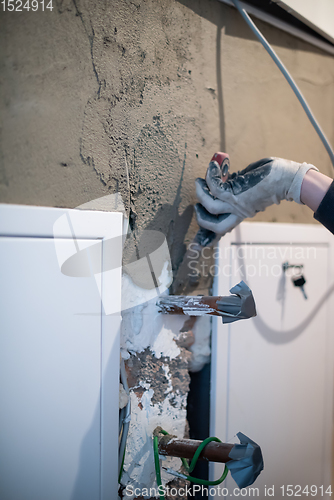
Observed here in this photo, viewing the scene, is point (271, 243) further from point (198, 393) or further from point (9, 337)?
point (9, 337)

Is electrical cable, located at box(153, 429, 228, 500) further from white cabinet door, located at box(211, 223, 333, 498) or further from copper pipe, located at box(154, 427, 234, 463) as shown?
white cabinet door, located at box(211, 223, 333, 498)

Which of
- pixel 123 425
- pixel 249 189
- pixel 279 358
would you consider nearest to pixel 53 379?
pixel 123 425

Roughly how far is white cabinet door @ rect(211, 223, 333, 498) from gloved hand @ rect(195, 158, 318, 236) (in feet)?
0.52

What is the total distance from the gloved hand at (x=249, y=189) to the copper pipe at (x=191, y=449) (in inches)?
18.8

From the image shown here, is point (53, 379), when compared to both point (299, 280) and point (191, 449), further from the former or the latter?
point (299, 280)

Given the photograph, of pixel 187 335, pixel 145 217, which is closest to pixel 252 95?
pixel 145 217

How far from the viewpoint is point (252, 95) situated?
101cm

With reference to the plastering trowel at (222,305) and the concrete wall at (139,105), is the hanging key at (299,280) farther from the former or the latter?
the plastering trowel at (222,305)

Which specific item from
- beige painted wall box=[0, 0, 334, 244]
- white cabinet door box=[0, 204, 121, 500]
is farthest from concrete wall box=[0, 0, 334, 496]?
white cabinet door box=[0, 204, 121, 500]

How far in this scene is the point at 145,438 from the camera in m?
0.79

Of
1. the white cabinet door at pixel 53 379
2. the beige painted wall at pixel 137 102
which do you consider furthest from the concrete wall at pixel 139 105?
the white cabinet door at pixel 53 379

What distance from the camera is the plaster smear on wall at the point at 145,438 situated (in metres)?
0.78

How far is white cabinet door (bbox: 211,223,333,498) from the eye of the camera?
909 mm

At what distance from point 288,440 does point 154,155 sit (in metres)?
0.96
